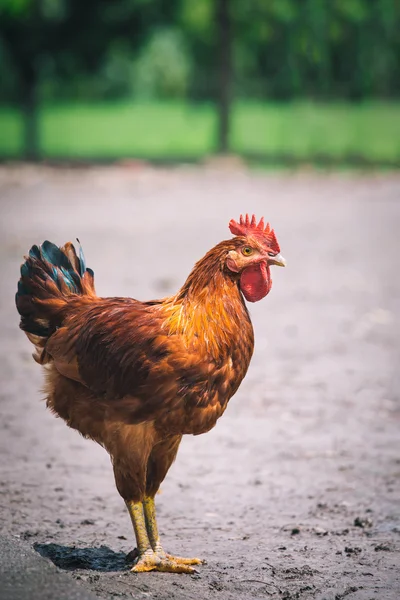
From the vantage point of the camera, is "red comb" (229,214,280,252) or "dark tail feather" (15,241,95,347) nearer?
"red comb" (229,214,280,252)

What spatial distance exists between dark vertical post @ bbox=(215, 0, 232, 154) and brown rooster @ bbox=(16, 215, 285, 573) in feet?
69.1

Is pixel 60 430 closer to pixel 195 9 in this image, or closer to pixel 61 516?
pixel 61 516

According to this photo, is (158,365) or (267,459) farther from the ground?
(158,365)

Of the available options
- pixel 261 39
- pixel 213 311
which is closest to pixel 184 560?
pixel 213 311

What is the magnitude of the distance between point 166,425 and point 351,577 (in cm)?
117

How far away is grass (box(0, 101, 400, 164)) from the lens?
26.2m

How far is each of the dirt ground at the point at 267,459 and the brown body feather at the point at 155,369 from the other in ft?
1.99

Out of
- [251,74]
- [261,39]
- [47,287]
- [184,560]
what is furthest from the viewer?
[251,74]

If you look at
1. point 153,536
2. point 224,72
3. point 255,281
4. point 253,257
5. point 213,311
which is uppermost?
point 224,72

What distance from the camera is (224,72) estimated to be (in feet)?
83.6

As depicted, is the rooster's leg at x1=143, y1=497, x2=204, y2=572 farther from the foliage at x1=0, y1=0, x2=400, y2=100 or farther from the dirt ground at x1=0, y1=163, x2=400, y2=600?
the foliage at x1=0, y1=0, x2=400, y2=100

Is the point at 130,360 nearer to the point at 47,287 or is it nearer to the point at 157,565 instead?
the point at 47,287

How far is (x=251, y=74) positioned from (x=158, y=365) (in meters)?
26.1

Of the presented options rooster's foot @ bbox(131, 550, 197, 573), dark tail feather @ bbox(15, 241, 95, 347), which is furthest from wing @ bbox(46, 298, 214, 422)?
rooster's foot @ bbox(131, 550, 197, 573)
